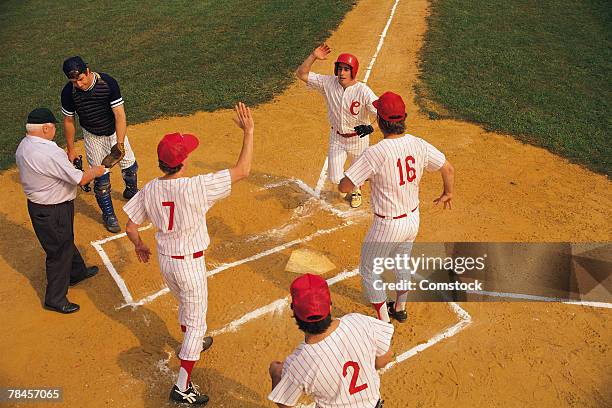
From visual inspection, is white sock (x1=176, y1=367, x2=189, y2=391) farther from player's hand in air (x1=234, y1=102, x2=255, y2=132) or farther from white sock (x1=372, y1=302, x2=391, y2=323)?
player's hand in air (x1=234, y1=102, x2=255, y2=132)

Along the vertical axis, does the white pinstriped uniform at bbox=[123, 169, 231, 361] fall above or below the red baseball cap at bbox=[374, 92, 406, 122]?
below


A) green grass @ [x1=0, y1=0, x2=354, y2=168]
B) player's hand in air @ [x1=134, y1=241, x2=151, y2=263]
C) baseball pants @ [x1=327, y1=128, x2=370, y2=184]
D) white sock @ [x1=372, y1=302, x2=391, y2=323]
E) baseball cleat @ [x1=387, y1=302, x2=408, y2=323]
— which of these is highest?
player's hand in air @ [x1=134, y1=241, x2=151, y2=263]

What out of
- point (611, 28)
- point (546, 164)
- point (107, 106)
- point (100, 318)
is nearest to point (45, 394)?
point (100, 318)

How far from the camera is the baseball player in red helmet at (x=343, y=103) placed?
24.4 feet

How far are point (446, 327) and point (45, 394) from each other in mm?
4719

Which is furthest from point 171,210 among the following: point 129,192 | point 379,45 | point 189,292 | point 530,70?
point 379,45

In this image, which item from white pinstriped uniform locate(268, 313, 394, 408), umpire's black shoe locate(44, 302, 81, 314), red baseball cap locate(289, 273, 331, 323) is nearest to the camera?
red baseball cap locate(289, 273, 331, 323)

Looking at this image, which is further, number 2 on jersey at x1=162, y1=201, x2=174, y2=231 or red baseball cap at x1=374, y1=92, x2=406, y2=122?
red baseball cap at x1=374, y1=92, x2=406, y2=122

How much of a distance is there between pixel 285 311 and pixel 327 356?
3178 millimetres

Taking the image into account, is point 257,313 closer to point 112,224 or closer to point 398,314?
point 398,314

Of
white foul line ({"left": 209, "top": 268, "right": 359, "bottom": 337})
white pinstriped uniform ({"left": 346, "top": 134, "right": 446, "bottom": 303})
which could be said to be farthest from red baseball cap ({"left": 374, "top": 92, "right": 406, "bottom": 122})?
white foul line ({"left": 209, "top": 268, "right": 359, "bottom": 337})

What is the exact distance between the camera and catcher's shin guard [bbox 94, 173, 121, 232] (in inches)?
316

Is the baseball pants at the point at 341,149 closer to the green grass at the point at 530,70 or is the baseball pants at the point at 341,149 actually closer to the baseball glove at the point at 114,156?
the baseball glove at the point at 114,156

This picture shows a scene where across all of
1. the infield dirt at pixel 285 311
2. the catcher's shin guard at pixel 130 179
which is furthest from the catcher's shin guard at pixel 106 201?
the catcher's shin guard at pixel 130 179
